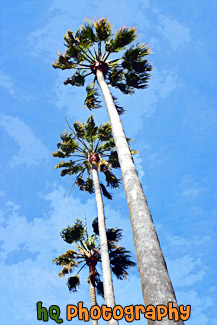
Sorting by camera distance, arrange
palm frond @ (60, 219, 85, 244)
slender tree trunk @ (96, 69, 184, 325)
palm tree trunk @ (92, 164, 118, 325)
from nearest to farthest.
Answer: slender tree trunk @ (96, 69, 184, 325) → palm tree trunk @ (92, 164, 118, 325) → palm frond @ (60, 219, 85, 244)

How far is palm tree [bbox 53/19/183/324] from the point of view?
146 inches

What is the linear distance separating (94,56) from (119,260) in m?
10.1

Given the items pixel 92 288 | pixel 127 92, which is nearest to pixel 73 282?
pixel 92 288

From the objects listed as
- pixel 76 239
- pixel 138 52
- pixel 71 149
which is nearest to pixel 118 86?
pixel 138 52

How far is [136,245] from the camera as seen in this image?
4.34m

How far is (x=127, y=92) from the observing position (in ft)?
44.0

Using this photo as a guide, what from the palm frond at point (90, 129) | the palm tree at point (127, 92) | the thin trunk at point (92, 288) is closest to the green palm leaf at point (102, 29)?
the palm tree at point (127, 92)

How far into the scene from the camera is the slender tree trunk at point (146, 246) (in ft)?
11.4

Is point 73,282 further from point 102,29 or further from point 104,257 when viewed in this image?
point 102,29

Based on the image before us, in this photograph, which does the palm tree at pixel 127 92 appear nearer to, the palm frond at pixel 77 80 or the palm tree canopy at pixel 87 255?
the palm frond at pixel 77 80

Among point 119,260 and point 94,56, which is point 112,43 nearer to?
point 94,56

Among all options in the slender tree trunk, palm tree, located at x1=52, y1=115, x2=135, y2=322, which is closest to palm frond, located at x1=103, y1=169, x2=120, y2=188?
palm tree, located at x1=52, y1=115, x2=135, y2=322

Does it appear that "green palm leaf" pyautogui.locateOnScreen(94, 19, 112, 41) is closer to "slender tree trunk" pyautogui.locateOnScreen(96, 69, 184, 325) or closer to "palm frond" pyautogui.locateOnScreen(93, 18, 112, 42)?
"palm frond" pyautogui.locateOnScreen(93, 18, 112, 42)

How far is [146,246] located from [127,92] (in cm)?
1040
